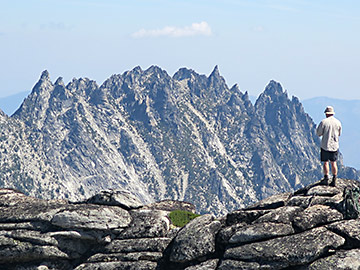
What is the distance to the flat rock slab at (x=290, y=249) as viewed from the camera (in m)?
28.9

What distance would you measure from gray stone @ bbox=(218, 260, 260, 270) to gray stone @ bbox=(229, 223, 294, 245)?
1553 millimetres

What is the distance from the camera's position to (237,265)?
29.9 meters

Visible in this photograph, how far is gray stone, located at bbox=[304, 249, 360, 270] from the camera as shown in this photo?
91.6ft

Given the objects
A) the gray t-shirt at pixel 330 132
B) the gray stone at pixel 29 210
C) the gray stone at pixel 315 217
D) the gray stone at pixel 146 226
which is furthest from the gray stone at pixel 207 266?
the gray t-shirt at pixel 330 132

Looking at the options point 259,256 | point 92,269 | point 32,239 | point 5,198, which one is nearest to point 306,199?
point 259,256

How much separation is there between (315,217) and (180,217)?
39.3 ft

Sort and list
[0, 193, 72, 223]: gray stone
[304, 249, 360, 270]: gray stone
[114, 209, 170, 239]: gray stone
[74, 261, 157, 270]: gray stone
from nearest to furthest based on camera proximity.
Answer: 1. [304, 249, 360, 270]: gray stone
2. [74, 261, 157, 270]: gray stone
3. [114, 209, 170, 239]: gray stone
4. [0, 193, 72, 223]: gray stone

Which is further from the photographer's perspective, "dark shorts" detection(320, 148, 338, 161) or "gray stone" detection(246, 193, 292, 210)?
"dark shorts" detection(320, 148, 338, 161)

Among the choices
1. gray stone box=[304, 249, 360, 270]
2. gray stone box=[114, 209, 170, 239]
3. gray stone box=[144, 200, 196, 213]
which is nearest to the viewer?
gray stone box=[304, 249, 360, 270]

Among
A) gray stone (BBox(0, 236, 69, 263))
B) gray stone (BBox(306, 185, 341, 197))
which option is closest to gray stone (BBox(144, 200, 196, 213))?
gray stone (BBox(0, 236, 69, 263))

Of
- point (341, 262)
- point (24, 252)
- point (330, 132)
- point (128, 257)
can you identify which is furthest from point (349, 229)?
point (24, 252)

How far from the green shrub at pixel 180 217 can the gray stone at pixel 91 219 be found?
4.01 metres

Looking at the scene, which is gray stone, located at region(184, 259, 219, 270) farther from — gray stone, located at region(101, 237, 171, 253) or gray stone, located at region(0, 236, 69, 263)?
gray stone, located at region(0, 236, 69, 263)

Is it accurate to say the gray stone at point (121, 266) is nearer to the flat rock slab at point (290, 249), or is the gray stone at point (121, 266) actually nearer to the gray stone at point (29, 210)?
the gray stone at point (29, 210)
